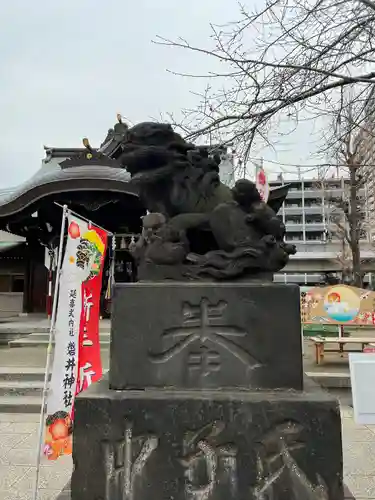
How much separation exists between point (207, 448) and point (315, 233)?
56946mm

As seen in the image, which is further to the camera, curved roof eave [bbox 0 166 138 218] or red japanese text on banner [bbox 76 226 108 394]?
curved roof eave [bbox 0 166 138 218]

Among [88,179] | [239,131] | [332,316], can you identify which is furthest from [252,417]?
[88,179]

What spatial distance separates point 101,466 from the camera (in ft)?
6.70

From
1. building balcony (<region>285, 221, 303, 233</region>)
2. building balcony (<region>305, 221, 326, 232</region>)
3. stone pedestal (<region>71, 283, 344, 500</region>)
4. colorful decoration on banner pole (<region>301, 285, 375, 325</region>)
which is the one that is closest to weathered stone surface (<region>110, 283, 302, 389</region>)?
stone pedestal (<region>71, 283, 344, 500</region>)

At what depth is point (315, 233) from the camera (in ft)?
184

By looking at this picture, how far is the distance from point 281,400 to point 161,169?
5.12 feet

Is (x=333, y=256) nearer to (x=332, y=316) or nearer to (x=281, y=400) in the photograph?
(x=332, y=316)

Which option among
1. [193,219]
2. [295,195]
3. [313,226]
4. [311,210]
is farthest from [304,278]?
[193,219]

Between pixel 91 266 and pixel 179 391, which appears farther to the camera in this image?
pixel 91 266

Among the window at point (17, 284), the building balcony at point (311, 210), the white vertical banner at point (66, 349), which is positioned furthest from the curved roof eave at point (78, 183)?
the building balcony at point (311, 210)

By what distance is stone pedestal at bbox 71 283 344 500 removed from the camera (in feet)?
6.53

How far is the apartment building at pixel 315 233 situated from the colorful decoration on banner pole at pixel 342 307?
9.00 ft

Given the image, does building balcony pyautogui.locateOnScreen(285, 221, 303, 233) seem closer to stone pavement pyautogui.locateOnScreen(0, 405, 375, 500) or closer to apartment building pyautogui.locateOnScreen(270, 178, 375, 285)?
apartment building pyautogui.locateOnScreen(270, 178, 375, 285)

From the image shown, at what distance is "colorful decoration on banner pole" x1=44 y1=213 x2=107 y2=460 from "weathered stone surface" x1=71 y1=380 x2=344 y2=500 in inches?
46.1
